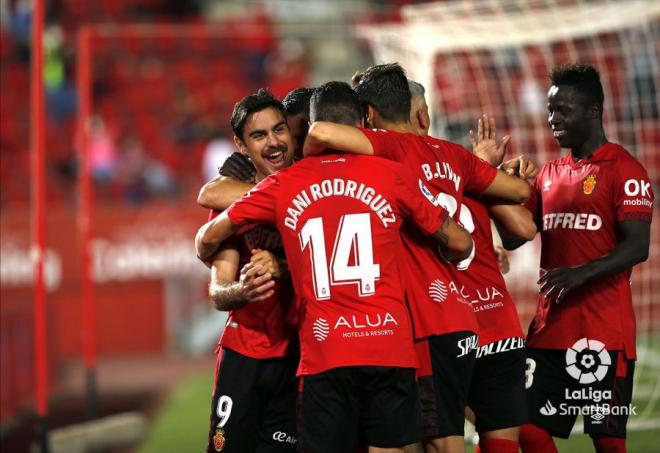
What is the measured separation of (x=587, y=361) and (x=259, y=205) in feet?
6.43

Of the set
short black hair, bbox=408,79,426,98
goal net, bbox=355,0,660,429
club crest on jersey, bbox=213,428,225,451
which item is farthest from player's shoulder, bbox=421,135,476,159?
goal net, bbox=355,0,660,429

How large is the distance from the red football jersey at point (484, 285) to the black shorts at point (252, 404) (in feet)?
2.86

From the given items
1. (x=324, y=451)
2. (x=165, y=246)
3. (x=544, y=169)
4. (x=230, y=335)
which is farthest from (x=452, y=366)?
(x=165, y=246)

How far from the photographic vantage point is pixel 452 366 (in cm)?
461

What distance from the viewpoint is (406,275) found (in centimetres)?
456

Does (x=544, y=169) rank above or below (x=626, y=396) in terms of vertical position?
above

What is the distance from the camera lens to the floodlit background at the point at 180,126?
9.36m

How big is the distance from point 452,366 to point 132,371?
9.09 m

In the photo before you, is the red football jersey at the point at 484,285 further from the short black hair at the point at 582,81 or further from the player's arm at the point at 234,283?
the player's arm at the point at 234,283

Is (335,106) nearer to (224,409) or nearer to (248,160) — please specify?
(248,160)

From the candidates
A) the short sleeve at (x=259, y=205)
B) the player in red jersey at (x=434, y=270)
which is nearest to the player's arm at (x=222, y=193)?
the short sleeve at (x=259, y=205)

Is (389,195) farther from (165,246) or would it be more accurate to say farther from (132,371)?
(165,246)

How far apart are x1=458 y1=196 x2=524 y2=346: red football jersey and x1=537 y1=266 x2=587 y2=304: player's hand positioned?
9.2 inches

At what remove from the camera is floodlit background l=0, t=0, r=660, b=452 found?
9.36 metres
